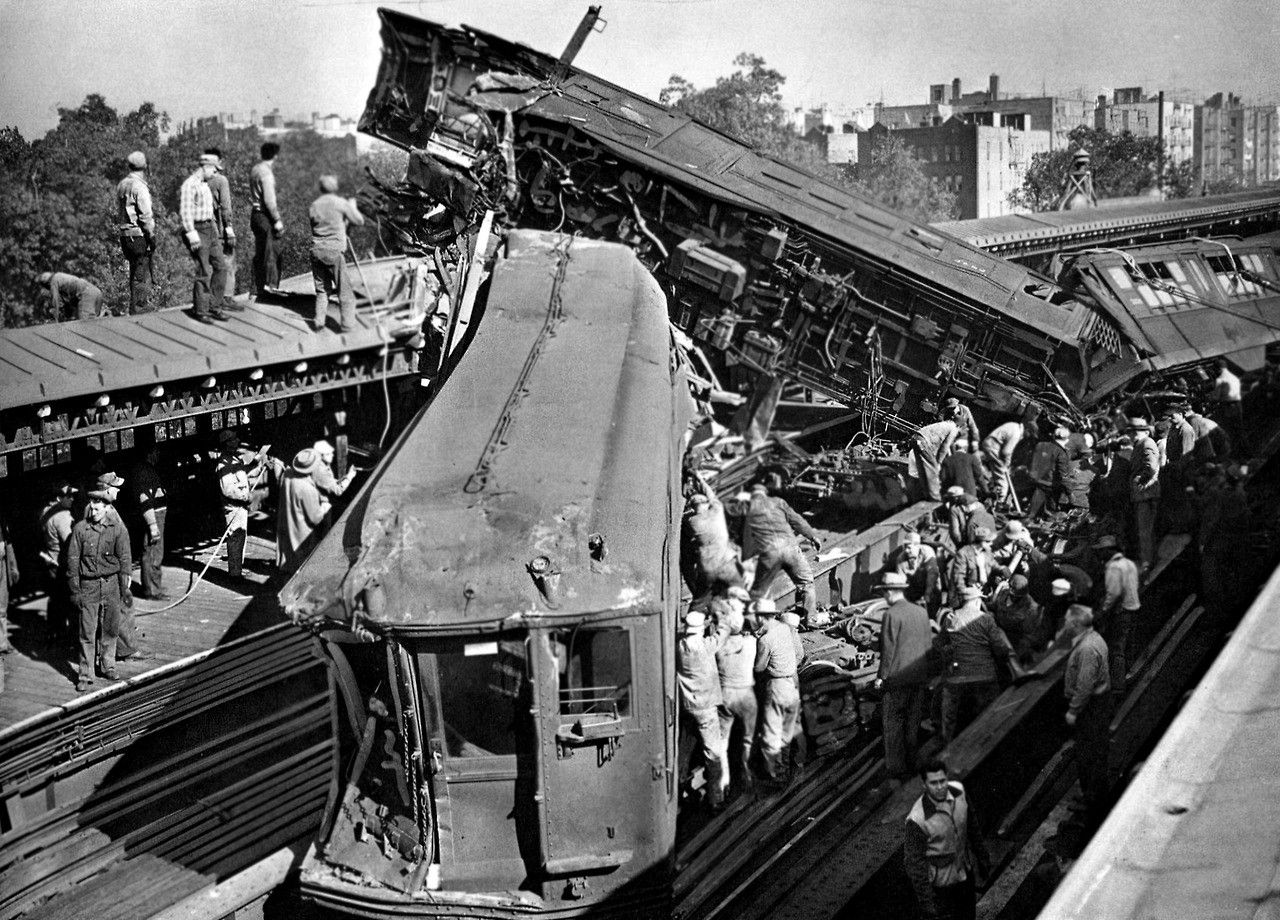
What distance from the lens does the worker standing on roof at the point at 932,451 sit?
923cm

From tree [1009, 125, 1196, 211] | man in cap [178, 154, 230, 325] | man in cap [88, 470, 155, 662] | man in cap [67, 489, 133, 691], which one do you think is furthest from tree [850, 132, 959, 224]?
man in cap [67, 489, 133, 691]

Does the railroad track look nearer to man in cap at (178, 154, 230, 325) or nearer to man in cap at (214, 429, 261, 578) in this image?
man in cap at (214, 429, 261, 578)

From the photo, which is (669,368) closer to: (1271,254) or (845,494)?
(845,494)

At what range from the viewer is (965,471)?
991 cm

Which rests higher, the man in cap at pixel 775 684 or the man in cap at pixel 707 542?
the man in cap at pixel 707 542

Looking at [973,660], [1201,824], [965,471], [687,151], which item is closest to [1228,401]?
[965,471]

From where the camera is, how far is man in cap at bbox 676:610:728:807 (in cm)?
777

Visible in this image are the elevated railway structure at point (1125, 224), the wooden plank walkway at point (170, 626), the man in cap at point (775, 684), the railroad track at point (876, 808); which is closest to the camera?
the railroad track at point (876, 808)

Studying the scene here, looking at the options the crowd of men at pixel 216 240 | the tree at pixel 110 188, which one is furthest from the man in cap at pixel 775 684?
the tree at pixel 110 188

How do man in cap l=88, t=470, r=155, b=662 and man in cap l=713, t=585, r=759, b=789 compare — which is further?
man in cap l=88, t=470, r=155, b=662

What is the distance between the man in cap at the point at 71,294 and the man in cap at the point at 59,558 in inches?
60.4

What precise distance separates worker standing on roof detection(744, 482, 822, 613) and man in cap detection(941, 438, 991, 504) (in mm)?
1428

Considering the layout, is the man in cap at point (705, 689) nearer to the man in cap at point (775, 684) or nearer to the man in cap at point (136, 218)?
the man in cap at point (775, 684)

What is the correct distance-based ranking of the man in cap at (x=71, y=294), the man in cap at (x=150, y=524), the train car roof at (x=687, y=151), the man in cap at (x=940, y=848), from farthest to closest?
the man in cap at (x=150, y=524), the man in cap at (x=71, y=294), the train car roof at (x=687, y=151), the man in cap at (x=940, y=848)
